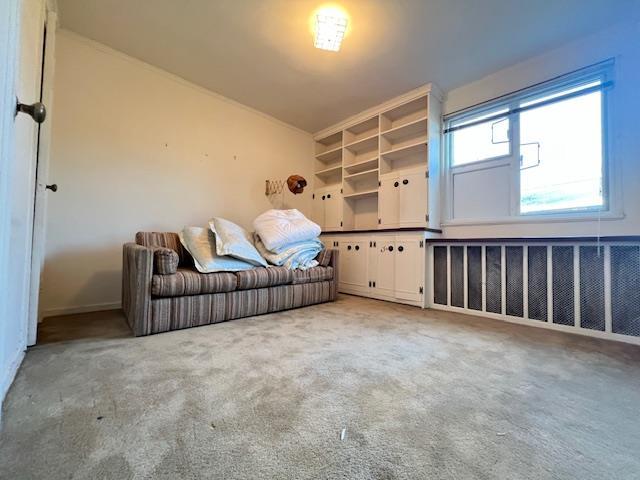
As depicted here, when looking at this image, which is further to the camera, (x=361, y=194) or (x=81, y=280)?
(x=361, y=194)

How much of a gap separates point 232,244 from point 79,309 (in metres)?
1.58

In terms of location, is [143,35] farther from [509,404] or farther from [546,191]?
[546,191]

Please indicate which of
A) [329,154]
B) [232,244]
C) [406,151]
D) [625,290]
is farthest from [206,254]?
[625,290]

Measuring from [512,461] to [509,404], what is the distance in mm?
357

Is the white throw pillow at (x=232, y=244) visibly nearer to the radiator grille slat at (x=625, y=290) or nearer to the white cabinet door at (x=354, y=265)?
the white cabinet door at (x=354, y=265)

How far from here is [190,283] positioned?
1981mm

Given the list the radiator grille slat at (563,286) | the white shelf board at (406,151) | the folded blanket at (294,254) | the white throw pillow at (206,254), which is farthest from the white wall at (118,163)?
the radiator grille slat at (563,286)

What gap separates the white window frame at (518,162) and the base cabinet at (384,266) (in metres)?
0.61

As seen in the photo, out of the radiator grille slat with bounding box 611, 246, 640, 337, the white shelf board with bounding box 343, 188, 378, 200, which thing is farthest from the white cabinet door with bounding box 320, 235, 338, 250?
the radiator grille slat with bounding box 611, 246, 640, 337

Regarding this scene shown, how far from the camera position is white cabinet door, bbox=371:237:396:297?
3119 millimetres

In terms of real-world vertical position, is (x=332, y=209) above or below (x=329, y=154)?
below

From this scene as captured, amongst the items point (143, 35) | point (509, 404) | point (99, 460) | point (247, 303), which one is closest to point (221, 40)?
point (143, 35)

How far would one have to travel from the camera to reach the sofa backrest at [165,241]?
240 cm

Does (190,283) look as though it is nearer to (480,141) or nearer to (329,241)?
(329,241)
